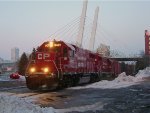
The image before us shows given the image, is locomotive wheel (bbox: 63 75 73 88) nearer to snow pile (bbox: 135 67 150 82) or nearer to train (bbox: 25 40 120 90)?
Answer: train (bbox: 25 40 120 90)

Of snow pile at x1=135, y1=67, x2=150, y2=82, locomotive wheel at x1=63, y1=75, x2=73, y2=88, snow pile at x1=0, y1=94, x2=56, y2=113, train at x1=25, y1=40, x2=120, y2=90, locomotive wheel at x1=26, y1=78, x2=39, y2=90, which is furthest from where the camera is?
snow pile at x1=135, y1=67, x2=150, y2=82

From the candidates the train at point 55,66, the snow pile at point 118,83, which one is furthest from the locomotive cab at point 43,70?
the snow pile at point 118,83

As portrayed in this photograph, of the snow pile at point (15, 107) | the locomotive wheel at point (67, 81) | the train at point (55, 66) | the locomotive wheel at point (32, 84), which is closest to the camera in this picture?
the snow pile at point (15, 107)

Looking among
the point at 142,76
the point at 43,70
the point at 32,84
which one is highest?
the point at 43,70

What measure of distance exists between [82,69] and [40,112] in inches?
806

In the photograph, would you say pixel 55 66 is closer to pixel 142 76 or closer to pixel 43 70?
pixel 43 70

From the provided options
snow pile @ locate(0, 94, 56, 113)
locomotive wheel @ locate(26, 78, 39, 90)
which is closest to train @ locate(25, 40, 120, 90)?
locomotive wheel @ locate(26, 78, 39, 90)

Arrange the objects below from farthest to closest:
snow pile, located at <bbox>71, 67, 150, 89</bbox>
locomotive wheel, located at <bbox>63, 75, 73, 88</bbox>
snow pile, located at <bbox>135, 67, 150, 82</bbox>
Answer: snow pile, located at <bbox>135, 67, 150, 82</bbox> → snow pile, located at <bbox>71, 67, 150, 89</bbox> → locomotive wheel, located at <bbox>63, 75, 73, 88</bbox>

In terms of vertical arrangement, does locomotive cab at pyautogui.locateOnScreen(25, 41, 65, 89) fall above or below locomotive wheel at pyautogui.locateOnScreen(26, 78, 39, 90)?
above

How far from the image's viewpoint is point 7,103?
543 inches

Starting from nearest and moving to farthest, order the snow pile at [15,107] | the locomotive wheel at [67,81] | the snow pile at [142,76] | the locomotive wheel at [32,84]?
the snow pile at [15,107], the locomotive wheel at [32,84], the locomotive wheel at [67,81], the snow pile at [142,76]

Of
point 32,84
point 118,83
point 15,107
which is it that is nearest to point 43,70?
point 32,84

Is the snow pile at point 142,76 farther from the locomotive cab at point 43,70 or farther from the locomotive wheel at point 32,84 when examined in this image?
the locomotive wheel at point 32,84

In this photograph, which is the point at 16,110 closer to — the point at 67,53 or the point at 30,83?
the point at 30,83
